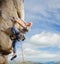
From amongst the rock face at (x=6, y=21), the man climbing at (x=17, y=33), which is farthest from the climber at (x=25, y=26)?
the rock face at (x=6, y=21)

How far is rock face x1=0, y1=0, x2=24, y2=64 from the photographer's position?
2138cm

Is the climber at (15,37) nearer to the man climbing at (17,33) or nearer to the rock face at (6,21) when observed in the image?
the man climbing at (17,33)

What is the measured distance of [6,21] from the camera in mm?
21391

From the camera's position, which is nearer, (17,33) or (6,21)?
(6,21)

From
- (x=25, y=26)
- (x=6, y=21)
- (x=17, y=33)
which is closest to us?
(x=6, y=21)

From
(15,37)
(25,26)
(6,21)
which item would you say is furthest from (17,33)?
(6,21)

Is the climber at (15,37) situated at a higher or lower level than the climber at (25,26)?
lower

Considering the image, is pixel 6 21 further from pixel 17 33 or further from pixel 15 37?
pixel 15 37


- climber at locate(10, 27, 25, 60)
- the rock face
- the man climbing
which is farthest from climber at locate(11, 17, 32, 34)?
climber at locate(10, 27, 25, 60)

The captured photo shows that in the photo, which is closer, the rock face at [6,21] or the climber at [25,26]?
the rock face at [6,21]

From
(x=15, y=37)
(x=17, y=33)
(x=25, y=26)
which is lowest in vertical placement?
(x=15, y=37)

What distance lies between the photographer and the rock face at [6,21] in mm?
21375

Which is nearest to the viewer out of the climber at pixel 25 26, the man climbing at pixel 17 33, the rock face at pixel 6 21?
the rock face at pixel 6 21

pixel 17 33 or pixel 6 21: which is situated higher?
pixel 6 21
